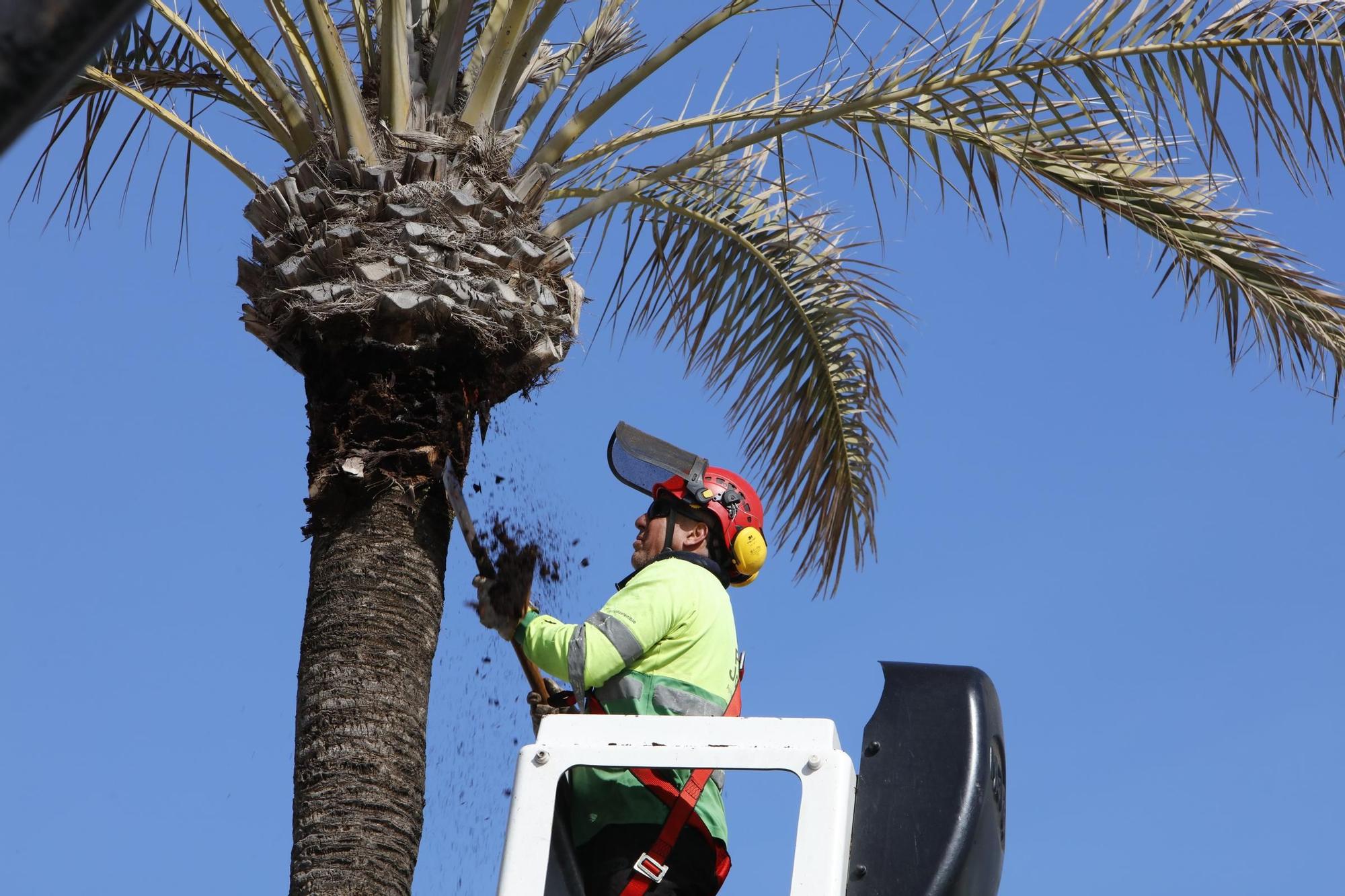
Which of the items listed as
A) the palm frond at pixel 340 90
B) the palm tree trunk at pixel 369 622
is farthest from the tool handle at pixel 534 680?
the palm frond at pixel 340 90

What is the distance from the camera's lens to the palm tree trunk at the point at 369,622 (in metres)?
4.77

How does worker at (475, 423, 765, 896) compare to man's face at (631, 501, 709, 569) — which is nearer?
worker at (475, 423, 765, 896)

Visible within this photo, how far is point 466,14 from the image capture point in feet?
19.6

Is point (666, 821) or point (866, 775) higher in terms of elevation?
point (866, 775)

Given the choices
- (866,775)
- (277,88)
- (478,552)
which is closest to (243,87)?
(277,88)

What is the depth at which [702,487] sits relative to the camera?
16.6 ft

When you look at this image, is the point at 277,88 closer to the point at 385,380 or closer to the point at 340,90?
the point at 340,90

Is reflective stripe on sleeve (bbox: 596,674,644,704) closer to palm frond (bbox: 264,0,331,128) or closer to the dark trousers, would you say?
the dark trousers

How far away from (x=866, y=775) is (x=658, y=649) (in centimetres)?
115

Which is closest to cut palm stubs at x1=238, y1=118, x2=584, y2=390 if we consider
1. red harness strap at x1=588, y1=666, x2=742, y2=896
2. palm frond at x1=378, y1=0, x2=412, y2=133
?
palm frond at x1=378, y1=0, x2=412, y2=133

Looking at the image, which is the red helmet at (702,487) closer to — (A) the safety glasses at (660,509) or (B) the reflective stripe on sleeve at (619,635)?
(A) the safety glasses at (660,509)

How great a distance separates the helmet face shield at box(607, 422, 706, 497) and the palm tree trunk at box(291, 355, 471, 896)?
576 millimetres

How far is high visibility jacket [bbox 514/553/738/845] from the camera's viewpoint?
14.3 feet

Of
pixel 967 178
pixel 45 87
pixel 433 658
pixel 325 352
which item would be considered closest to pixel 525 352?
pixel 325 352
